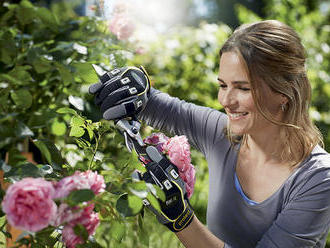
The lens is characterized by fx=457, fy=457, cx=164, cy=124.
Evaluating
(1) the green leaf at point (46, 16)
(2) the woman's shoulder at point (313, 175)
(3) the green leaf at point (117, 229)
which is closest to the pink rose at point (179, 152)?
(3) the green leaf at point (117, 229)

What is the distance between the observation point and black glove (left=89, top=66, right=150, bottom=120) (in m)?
1.31

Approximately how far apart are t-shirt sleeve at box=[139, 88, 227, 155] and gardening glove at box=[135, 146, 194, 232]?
0.45m

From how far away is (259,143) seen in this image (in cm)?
169

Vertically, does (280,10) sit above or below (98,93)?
below

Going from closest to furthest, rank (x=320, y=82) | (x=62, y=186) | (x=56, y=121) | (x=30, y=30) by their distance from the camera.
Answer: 1. (x=62, y=186)
2. (x=56, y=121)
3. (x=30, y=30)
4. (x=320, y=82)

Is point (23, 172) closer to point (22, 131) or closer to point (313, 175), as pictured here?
point (22, 131)

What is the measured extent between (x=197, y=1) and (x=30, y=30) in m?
5.07

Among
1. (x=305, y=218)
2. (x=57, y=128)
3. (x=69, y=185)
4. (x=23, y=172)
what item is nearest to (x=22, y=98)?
(x=57, y=128)

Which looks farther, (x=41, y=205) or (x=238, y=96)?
(x=238, y=96)

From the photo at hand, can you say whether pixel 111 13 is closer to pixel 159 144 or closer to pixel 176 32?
pixel 159 144

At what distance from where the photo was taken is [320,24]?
5367 mm

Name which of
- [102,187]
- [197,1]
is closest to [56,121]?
[102,187]

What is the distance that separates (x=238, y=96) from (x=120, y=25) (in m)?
0.64

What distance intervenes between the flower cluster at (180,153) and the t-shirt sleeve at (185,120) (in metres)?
0.31
